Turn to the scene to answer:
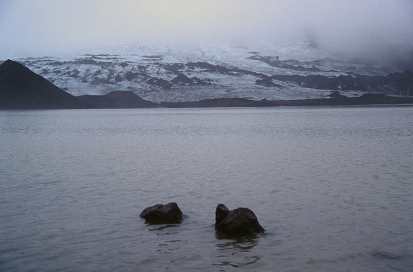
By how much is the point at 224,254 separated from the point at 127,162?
2252cm

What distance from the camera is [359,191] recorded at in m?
23.5

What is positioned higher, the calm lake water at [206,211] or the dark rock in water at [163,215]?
the dark rock in water at [163,215]

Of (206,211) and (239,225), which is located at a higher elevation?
(239,225)

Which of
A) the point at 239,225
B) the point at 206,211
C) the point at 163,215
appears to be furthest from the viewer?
the point at 206,211

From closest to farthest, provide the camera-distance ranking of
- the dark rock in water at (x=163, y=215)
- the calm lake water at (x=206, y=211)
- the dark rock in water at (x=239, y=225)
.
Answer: the calm lake water at (x=206, y=211) < the dark rock in water at (x=239, y=225) < the dark rock in water at (x=163, y=215)

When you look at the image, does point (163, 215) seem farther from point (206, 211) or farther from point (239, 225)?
point (239, 225)

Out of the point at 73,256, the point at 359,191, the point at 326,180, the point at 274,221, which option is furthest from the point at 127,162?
the point at 73,256

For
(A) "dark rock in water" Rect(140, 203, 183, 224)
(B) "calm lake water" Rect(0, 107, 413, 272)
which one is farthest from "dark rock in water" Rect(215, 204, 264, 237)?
(A) "dark rock in water" Rect(140, 203, 183, 224)

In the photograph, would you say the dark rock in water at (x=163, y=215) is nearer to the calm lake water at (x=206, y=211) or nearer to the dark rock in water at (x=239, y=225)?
the calm lake water at (x=206, y=211)

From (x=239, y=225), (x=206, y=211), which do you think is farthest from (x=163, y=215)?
(x=239, y=225)

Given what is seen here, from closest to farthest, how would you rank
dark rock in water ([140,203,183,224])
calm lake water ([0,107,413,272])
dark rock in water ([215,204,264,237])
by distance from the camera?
calm lake water ([0,107,413,272])
dark rock in water ([215,204,264,237])
dark rock in water ([140,203,183,224])

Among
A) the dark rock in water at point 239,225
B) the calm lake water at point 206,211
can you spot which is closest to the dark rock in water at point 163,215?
the calm lake water at point 206,211

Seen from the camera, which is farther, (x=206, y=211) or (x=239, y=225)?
(x=206, y=211)

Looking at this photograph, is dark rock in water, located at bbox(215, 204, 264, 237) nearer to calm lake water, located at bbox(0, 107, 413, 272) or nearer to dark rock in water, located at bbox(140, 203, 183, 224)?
calm lake water, located at bbox(0, 107, 413, 272)
